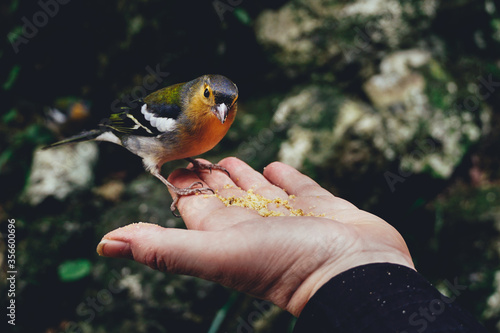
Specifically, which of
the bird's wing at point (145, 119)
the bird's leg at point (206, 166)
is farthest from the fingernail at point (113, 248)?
the bird's leg at point (206, 166)

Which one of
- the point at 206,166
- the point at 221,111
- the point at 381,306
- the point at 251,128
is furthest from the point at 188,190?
the point at 251,128

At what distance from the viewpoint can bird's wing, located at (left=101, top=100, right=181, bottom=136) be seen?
9.61 feet

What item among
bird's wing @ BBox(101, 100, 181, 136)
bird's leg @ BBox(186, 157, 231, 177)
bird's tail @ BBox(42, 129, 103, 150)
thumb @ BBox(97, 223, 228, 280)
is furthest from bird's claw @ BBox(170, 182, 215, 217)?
bird's tail @ BBox(42, 129, 103, 150)

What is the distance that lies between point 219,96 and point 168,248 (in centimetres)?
115

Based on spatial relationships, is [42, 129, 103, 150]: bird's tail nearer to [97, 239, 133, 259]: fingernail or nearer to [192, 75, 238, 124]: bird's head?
[192, 75, 238, 124]: bird's head

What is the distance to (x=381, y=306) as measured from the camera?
1.59 meters

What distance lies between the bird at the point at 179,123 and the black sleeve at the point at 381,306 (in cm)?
126

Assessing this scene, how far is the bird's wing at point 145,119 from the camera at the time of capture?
115 inches

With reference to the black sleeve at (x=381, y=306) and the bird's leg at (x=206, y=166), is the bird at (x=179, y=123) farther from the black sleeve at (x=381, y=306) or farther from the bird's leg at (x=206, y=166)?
the black sleeve at (x=381, y=306)

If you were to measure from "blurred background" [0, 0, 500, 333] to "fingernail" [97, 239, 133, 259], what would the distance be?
A: 65.7 inches

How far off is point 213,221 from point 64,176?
3.04m

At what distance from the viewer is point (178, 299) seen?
370 centimetres

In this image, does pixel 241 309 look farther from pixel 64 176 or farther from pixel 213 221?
pixel 64 176

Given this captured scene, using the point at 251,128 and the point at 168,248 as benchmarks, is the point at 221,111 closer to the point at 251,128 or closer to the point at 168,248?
the point at 168,248
